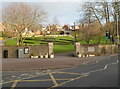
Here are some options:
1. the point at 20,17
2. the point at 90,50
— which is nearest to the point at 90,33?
the point at 90,50

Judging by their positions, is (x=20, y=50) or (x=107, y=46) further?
(x=107, y=46)

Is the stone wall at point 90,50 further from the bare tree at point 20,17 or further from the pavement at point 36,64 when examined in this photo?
the bare tree at point 20,17

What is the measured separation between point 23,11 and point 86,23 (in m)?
13.9

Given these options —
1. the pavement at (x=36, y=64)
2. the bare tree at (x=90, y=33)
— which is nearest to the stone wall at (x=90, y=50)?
the pavement at (x=36, y=64)

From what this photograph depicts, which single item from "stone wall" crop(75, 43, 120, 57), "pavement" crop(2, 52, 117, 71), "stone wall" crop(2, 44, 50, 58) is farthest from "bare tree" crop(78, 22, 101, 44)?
"pavement" crop(2, 52, 117, 71)

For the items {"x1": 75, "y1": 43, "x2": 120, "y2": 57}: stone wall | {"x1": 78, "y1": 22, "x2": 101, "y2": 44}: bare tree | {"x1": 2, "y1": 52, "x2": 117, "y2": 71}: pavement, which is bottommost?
{"x1": 2, "y1": 52, "x2": 117, "y2": 71}: pavement

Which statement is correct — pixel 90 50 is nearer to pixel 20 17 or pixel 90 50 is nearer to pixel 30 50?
pixel 30 50

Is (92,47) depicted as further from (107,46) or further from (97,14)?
(97,14)

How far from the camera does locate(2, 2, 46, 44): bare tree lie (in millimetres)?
24875

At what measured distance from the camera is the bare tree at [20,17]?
2488 cm

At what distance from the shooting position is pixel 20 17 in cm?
2544

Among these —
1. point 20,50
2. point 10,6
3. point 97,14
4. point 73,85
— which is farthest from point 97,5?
point 73,85

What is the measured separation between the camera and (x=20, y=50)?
18.2 metres

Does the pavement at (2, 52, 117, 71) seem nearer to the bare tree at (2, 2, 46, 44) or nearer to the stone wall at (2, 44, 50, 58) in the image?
the stone wall at (2, 44, 50, 58)
